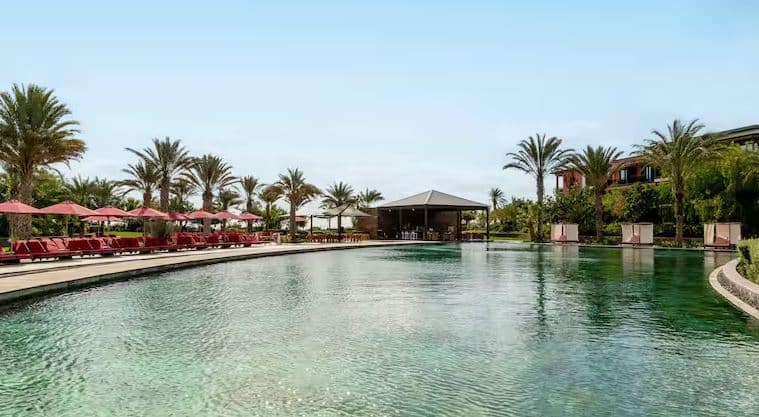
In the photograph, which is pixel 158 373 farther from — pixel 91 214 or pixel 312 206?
pixel 312 206

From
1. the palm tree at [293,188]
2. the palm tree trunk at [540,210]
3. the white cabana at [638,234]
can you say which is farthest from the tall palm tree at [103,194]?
the white cabana at [638,234]

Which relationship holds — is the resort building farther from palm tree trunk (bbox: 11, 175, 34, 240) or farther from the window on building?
palm tree trunk (bbox: 11, 175, 34, 240)

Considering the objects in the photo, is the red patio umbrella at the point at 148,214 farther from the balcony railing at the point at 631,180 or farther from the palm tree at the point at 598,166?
the balcony railing at the point at 631,180

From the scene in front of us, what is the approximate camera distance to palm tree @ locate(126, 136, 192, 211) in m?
34.2

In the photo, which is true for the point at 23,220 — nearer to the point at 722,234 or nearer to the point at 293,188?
the point at 293,188

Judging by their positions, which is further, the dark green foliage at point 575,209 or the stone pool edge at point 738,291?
the dark green foliage at point 575,209

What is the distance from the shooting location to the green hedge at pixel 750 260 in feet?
37.8

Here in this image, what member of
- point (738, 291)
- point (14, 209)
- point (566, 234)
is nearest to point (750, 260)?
point (738, 291)

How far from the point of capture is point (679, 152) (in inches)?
1240

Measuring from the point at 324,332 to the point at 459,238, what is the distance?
126 feet

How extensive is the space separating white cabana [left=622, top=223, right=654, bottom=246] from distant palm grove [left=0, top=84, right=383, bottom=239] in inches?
879

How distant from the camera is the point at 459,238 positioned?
45438 mm

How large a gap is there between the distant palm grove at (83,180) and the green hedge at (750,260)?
26.7 metres

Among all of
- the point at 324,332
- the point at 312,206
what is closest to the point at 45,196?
the point at 312,206
